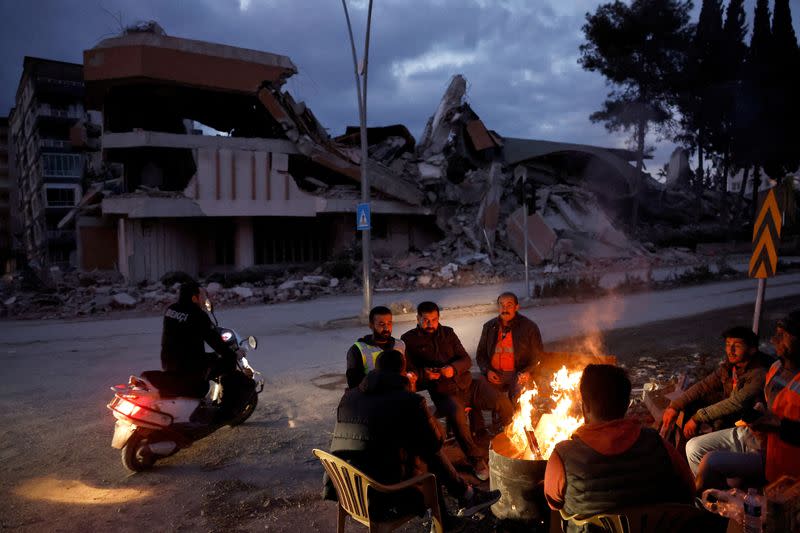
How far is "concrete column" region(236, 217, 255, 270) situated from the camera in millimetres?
24375

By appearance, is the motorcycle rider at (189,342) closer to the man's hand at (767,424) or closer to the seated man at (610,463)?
the seated man at (610,463)

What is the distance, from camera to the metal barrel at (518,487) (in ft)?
11.4

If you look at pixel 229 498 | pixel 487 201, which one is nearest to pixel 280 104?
pixel 487 201

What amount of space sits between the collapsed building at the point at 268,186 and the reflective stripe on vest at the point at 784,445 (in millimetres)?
18462

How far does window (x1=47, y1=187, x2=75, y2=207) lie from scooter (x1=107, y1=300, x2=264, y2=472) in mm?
48166

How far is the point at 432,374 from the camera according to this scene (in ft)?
16.7

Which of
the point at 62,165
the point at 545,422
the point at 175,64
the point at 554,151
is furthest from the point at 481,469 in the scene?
the point at 62,165

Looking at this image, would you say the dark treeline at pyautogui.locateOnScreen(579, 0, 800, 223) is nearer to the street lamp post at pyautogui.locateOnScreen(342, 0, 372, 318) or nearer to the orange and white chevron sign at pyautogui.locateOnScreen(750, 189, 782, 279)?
the street lamp post at pyautogui.locateOnScreen(342, 0, 372, 318)

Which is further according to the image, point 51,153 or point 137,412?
point 51,153

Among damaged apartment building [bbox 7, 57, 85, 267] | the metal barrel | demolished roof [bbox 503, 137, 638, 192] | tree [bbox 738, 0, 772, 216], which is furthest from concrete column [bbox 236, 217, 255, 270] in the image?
tree [bbox 738, 0, 772, 216]

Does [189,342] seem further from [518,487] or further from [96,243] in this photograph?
[96,243]

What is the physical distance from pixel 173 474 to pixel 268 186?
20004 mm

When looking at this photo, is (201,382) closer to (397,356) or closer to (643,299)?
(397,356)

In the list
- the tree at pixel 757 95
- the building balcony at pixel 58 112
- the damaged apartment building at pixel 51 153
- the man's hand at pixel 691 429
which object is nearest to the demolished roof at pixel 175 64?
the man's hand at pixel 691 429
